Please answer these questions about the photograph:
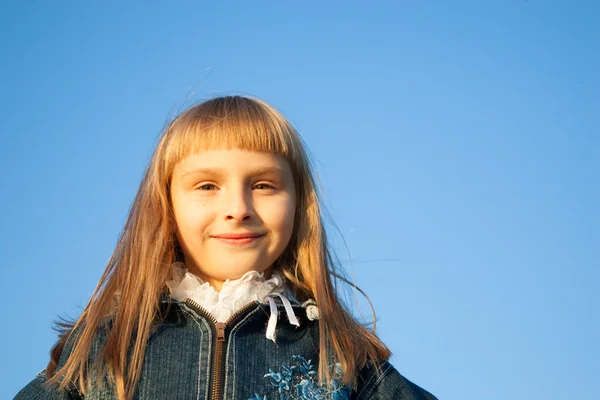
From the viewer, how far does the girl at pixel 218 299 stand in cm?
426

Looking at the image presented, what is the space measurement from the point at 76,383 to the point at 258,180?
1.35 metres

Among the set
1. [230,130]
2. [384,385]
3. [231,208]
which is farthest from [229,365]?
[230,130]

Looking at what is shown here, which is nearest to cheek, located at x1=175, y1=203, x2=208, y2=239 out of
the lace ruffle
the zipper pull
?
the lace ruffle

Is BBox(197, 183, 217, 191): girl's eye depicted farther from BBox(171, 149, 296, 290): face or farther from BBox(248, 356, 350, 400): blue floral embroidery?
BBox(248, 356, 350, 400): blue floral embroidery

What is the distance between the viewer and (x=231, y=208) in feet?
14.4

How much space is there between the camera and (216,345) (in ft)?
14.0

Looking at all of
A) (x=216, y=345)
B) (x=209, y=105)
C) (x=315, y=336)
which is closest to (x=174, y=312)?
(x=216, y=345)

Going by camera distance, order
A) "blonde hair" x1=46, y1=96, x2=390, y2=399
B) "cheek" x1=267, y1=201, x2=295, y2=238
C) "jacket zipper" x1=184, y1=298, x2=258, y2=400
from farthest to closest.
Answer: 1. "cheek" x1=267, y1=201, x2=295, y2=238
2. "blonde hair" x1=46, y1=96, x2=390, y2=399
3. "jacket zipper" x1=184, y1=298, x2=258, y2=400

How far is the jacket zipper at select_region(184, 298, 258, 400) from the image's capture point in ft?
13.7

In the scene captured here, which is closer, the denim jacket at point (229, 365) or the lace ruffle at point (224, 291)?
the denim jacket at point (229, 365)

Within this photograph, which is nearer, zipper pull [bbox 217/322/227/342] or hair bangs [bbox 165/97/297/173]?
zipper pull [bbox 217/322/227/342]

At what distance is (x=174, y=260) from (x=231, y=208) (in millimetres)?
536

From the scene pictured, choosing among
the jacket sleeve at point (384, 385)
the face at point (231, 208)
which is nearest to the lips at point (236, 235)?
the face at point (231, 208)

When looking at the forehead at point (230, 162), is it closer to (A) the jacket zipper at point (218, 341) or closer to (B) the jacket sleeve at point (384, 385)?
(A) the jacket zipper at point (218, 341)
